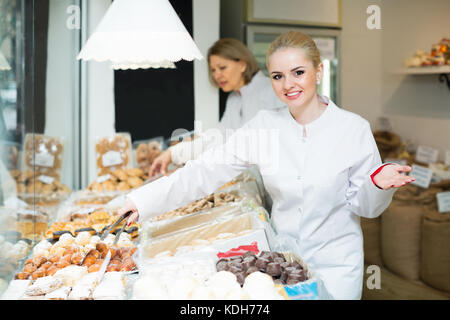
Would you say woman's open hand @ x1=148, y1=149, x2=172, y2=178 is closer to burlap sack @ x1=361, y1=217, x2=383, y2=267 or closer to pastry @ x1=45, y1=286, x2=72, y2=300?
pastry @ x1=45, y1=286, x2=72, y2=300

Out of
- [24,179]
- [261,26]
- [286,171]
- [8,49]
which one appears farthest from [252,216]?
[261,26]

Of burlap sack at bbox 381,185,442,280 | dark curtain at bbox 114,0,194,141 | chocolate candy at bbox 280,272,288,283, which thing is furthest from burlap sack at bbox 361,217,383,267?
chocolate candy at bbox 280,272,288,283

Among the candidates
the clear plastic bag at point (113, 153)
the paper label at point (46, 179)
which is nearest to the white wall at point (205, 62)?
the clear plastic bag at point (113, 153)

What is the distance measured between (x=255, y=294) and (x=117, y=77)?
7.79ft

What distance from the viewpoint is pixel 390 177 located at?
63.1 inches

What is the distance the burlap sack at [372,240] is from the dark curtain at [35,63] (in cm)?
245

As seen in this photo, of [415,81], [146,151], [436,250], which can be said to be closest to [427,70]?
[415,81]

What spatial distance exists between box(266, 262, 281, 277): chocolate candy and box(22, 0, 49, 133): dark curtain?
1.01m

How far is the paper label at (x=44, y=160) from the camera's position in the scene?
2564 millimetres

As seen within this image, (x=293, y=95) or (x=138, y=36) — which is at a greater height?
(x=138, y=36)

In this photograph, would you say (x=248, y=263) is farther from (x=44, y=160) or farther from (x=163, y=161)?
(x=44, y=160)

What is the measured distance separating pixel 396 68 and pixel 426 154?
767 millimetres

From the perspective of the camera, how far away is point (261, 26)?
3.76 metres
